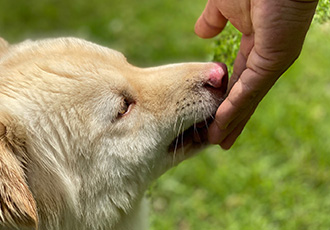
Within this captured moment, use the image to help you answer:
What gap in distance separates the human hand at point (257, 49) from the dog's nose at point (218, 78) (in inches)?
3.1

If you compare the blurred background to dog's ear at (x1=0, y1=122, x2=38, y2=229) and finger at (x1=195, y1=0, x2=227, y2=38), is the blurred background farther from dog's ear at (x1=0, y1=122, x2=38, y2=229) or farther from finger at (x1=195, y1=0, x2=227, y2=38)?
dog's ear at (x1=0, y1=122, x2=38, y2=229)

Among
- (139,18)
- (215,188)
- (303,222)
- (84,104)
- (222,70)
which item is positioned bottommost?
(303,222)

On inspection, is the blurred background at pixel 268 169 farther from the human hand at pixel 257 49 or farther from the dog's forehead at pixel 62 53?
the dog's forehead at pixel 62 53

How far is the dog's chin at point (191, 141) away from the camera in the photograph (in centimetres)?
297

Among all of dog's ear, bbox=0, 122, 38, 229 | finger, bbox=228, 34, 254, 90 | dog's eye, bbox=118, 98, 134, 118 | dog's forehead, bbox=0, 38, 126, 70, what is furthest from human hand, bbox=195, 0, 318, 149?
dog's ear, bbox=0, 122, 38, 229

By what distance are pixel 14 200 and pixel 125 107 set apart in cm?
86

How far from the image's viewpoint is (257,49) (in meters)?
2.45

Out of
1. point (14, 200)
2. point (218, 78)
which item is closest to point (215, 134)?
point (218, 78)

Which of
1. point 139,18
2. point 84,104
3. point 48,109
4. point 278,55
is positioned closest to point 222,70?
point 278,55

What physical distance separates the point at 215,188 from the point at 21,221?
2.66 m

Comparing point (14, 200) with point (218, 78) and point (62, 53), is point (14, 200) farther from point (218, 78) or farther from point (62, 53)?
point (218, 78)

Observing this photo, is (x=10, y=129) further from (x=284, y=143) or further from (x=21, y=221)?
(x=284, y=143)

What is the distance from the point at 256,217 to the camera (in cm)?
439

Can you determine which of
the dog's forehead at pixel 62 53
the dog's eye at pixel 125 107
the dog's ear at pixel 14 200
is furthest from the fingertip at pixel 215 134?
the dog's ear at pixel 14 200
